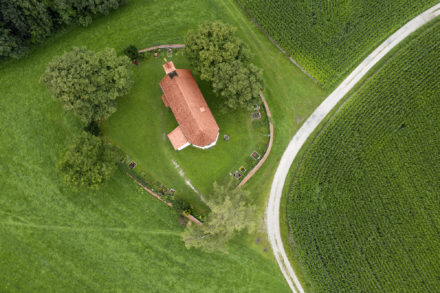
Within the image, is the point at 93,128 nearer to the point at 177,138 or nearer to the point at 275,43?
the point at 177,138

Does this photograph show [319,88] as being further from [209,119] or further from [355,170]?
[209,119]

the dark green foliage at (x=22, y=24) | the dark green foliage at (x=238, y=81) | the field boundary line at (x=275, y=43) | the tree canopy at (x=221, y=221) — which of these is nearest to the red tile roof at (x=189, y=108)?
the dark green foliage at (x=238, y=81)

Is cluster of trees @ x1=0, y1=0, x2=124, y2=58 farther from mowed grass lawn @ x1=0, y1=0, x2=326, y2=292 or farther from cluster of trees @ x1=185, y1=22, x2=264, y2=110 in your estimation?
cluster of trees @ x1=185, y1=22, x2=264, y2=110

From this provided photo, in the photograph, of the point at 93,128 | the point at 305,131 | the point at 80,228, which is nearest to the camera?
the point at 93,128

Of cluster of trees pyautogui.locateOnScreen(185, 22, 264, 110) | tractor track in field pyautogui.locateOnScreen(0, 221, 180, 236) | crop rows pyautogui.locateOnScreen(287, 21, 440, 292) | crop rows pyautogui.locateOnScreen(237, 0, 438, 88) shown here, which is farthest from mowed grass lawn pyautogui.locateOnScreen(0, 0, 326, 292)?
cluster of trees pyautogui.locateOnScreen(185, 22, 264, 110)

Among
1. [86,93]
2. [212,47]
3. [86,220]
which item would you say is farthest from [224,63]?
[86,220]

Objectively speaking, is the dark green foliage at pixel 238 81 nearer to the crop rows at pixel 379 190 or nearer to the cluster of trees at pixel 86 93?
the cluster of trees at pixel 86 93
